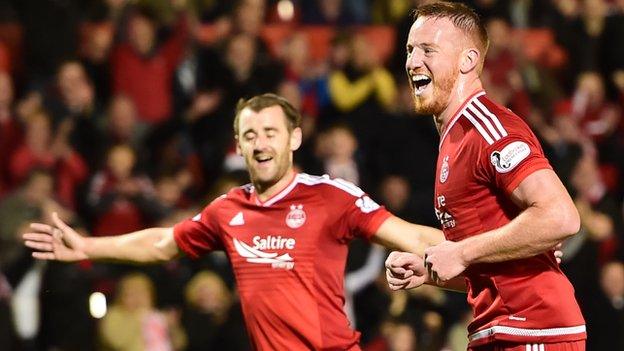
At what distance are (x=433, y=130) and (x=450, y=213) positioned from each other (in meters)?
6.70

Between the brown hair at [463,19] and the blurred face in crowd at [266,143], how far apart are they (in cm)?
170

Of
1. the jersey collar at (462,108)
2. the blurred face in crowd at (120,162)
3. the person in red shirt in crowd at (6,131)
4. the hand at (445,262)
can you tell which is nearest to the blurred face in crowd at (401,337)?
the blurred face in crowd at (120,162)

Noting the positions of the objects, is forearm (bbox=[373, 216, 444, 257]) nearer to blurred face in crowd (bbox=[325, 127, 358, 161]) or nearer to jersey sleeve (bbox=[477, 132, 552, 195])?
jersey sleeve (bbox=[477, 132, 552, 195])

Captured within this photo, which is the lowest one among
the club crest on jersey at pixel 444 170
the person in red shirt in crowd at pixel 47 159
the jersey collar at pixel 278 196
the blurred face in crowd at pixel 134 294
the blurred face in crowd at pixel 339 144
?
the blurred face in crowd at pixel 134 294

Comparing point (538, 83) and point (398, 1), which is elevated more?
point (398, 1)

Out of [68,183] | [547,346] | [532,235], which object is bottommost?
[547,346]

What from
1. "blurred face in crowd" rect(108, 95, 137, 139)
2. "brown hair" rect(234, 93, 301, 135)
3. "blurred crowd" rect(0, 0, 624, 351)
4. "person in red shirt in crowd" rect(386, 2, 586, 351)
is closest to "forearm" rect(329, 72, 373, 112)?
"blurred crowd" rect(0, 0, 624, 351)

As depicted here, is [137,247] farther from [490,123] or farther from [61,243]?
[490,123]

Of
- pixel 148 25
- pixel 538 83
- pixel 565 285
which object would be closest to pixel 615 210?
pixel 538 83

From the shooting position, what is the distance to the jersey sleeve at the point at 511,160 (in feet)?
14.3

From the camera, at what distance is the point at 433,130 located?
1139 cm

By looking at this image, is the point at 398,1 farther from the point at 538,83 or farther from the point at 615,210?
the point at 615,210

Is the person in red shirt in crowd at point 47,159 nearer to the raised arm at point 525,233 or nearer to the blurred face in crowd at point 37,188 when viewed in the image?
the blurred face in crowd at point 37,188

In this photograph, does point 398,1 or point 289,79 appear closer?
point 289,79
